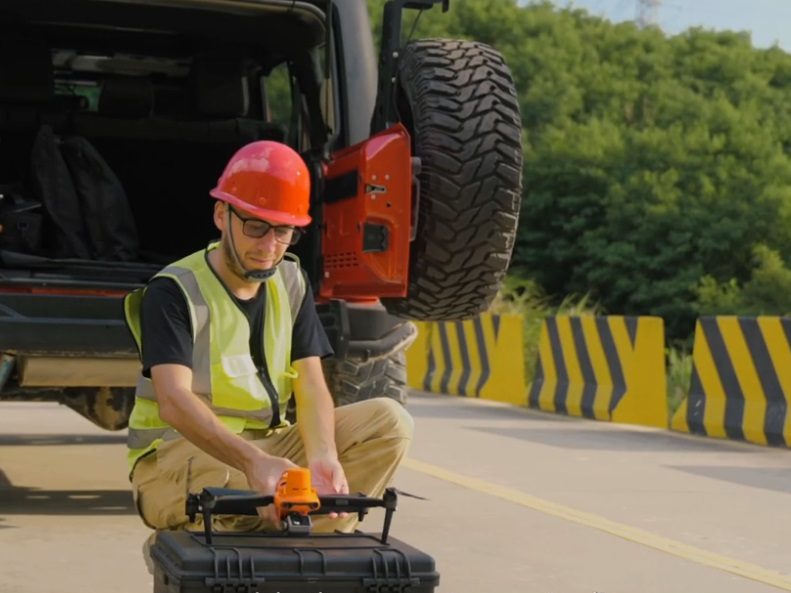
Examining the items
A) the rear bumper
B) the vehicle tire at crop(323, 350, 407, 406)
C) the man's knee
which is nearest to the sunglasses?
the man's knee

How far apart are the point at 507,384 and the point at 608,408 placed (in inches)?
95.5

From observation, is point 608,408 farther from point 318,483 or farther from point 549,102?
point 549,102

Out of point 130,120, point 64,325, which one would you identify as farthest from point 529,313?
point 64,325

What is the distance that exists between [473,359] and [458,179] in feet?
35.6

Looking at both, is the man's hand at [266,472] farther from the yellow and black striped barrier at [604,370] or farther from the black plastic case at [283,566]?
the yellow and black striped barrier at [604,370]

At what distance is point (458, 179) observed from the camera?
8.08 meters

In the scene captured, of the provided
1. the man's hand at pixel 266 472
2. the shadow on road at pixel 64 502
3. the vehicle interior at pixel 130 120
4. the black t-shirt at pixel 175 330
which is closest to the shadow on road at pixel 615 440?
the vehicle interior at pixel 130 120

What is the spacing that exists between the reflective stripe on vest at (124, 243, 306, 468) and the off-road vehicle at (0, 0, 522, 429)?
2.41 meters

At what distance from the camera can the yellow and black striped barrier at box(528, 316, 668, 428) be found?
15156 millimetres

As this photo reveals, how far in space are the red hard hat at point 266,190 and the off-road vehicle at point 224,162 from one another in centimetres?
254

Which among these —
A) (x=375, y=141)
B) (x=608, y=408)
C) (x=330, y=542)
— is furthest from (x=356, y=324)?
(x=608, y=408)

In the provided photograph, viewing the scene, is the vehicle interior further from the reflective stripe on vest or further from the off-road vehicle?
the reflective stripe on vest

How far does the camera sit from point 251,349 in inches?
220

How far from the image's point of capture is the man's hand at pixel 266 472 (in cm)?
496
